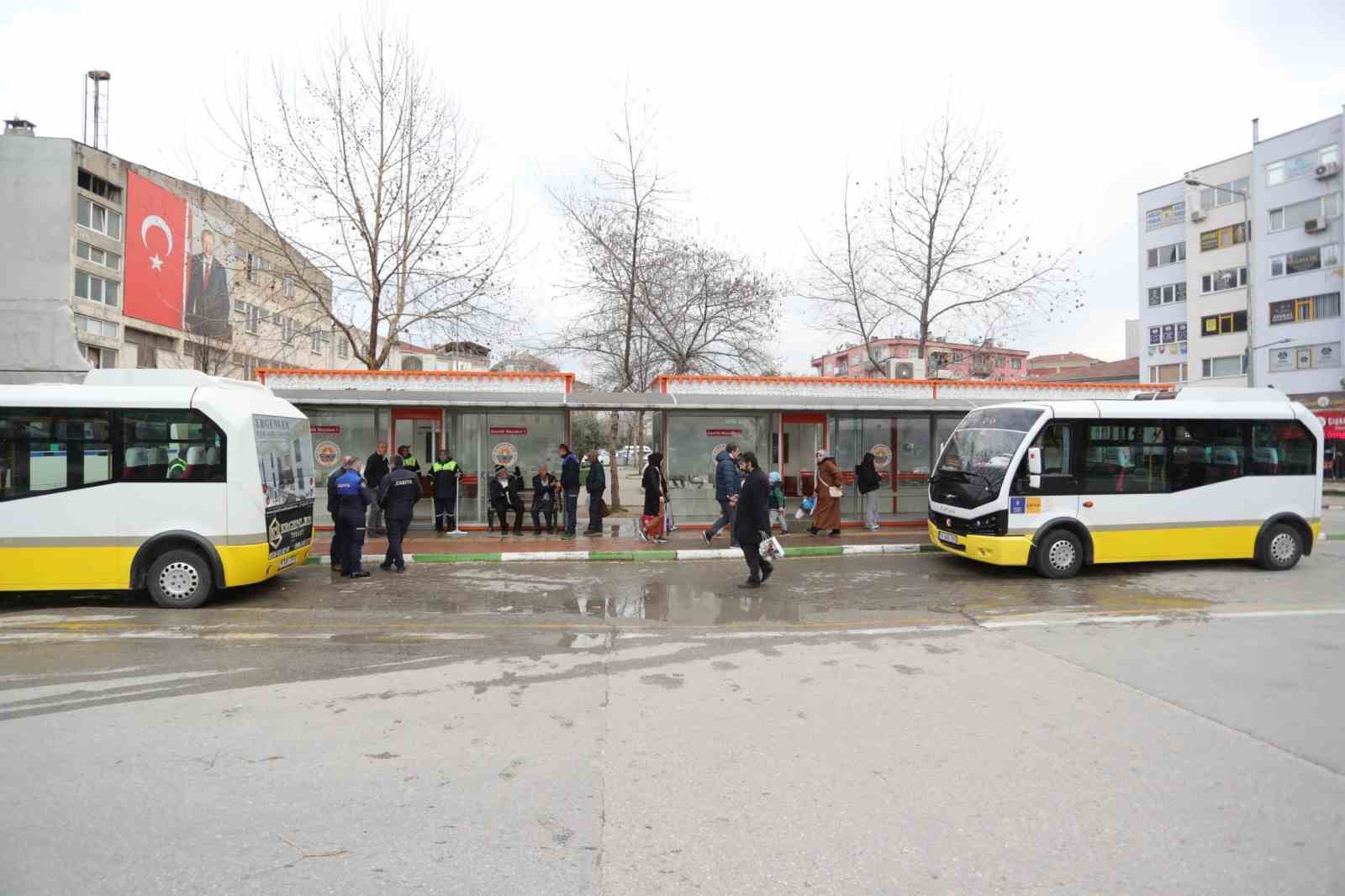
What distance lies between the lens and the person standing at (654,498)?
1452 centimetres

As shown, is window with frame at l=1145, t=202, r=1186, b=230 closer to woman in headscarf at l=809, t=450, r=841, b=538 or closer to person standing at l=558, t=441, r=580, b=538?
woman in headscarf at l=809, t=450, r=841, b=538

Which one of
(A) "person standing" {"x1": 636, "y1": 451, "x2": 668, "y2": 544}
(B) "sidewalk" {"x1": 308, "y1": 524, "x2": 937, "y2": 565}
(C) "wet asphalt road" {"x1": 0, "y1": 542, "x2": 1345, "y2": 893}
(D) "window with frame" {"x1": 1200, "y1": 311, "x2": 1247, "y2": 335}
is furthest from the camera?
(D) "window with frame" {"x1": 1200, "y1": 311, "x2": 1247, "y2": 335}

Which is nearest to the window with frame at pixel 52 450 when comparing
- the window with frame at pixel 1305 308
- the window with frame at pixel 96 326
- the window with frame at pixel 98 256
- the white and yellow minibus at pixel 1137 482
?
the white and yellow minibus at pixel 1137 482

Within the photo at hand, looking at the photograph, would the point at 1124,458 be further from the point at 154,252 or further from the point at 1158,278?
the point at 154,252

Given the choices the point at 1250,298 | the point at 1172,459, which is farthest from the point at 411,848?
the point at 1250,298

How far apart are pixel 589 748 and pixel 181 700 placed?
3181 mm

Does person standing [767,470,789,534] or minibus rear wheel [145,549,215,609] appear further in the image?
person standing [767,470,789,534]

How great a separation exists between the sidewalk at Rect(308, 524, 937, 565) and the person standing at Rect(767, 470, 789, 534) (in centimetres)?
34

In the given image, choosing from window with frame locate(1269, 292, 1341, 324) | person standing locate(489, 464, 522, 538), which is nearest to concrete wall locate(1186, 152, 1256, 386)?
window with frame locate(1269, 292, 1341, 324)

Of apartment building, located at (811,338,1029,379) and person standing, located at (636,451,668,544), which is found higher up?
apartment building, located at (811,338,1029,379)

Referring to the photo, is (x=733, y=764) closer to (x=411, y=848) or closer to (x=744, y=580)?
(x=411, y=848)

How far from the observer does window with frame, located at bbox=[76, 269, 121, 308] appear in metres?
36.7

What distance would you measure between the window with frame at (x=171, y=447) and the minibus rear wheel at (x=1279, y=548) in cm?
1403

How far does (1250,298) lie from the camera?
2770 centimetres
